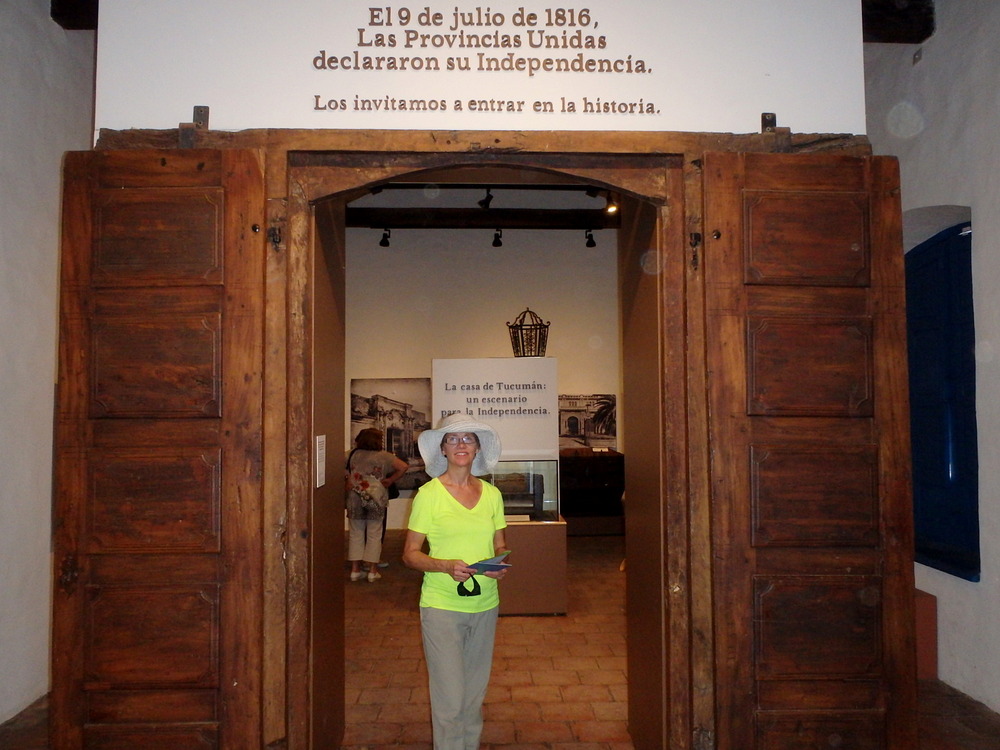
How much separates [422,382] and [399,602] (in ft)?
15.5

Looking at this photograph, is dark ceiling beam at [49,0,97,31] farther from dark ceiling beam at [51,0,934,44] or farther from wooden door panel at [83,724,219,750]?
wooden door panel at [83,724,219,750]

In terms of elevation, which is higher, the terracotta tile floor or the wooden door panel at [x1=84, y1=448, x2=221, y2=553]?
the wooden door panel at [x1=84, y1=448, x2=221, y2=553]

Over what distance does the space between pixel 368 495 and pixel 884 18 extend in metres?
5.89

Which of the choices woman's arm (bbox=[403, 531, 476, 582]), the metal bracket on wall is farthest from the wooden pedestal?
the metal bracket on wall

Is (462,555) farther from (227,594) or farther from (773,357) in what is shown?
(773,357)

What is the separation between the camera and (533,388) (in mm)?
6688

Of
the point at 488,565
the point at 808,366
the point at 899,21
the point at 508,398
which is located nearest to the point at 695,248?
the point at 808,366

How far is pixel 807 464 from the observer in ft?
9.96

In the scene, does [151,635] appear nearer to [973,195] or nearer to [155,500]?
[155,500]

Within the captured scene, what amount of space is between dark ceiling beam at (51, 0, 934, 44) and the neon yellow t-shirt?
3.74 metres

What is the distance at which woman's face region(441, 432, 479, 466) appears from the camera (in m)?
3.16

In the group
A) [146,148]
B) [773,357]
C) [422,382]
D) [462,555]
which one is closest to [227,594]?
[462,555]

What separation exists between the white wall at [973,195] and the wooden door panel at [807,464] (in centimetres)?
160

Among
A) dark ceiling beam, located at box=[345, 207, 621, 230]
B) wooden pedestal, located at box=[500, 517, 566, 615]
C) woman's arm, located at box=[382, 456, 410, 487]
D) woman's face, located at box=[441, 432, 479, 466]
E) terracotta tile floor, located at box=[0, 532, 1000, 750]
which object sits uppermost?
dark ceiling beam, located at box=[345, 207, 621, 230]
